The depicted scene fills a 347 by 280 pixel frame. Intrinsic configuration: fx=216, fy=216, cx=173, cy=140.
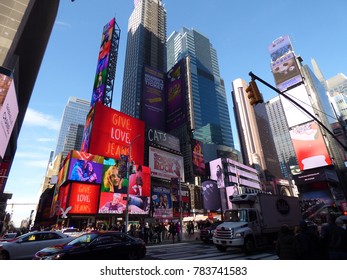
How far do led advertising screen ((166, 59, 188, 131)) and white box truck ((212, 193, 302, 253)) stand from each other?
2737 inches

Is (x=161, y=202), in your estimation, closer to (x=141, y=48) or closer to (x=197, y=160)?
(x=197, y=160)

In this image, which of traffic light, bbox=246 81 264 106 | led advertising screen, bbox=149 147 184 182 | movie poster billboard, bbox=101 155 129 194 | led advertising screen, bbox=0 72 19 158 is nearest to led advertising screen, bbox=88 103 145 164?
movie poster billboard, bbox=101 155 129 194

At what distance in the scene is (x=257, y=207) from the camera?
573 inches

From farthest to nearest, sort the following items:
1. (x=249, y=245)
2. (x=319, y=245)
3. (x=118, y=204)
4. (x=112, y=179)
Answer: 1. (x=112, y=179)
2. (x=118, y=204)
3. (x=249, y=245)
4. (x=319, y=245)

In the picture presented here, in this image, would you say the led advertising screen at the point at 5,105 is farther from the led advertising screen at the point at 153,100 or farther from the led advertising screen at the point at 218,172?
the led advertising screen at the point at 218,172

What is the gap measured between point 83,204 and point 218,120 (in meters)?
129

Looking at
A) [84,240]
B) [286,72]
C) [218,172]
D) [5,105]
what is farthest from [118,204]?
[286,72]

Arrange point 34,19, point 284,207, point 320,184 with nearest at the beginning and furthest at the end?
point 284,207, point 34,19, point 320,184

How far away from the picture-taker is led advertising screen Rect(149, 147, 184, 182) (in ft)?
206

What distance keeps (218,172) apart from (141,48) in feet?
291

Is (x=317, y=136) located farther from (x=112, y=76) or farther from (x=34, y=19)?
(x=34, y=19)

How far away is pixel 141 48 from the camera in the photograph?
130375 millimetres
